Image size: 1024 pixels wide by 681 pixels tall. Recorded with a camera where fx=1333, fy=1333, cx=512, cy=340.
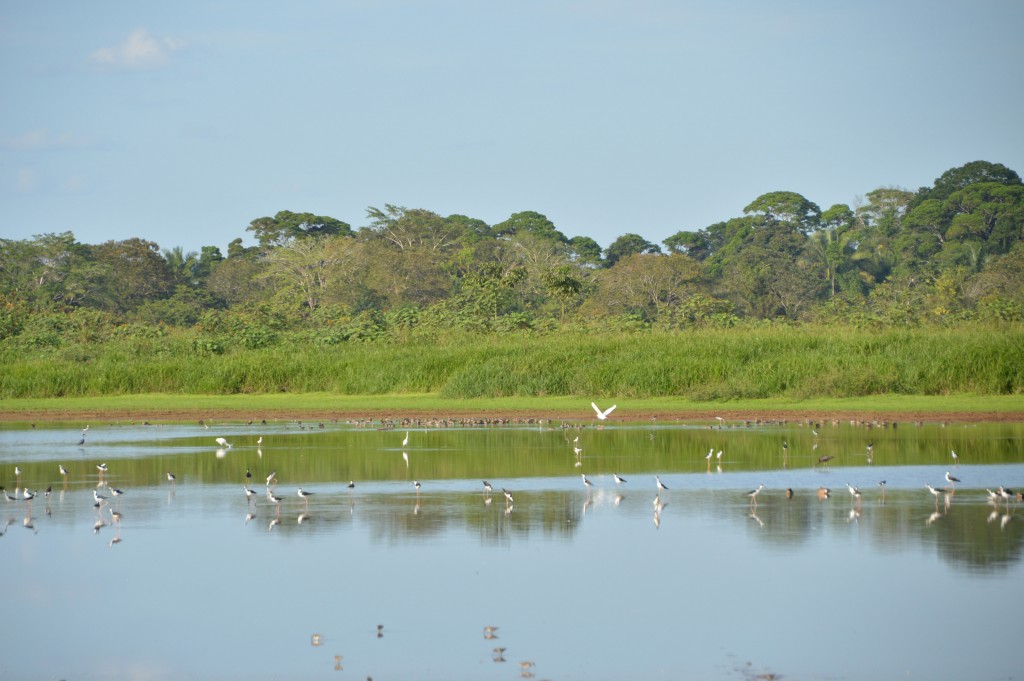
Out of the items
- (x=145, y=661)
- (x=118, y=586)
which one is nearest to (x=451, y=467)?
(x=118, y=586)

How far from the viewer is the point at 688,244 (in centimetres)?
9406

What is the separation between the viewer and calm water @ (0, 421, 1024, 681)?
30.7ft

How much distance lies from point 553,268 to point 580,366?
33.6 m

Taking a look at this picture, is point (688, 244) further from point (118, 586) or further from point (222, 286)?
point (118, 586)

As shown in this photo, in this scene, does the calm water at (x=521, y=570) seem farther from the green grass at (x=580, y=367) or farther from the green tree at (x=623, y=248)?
the green tree at (x=623, y=248)

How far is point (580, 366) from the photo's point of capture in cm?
3450

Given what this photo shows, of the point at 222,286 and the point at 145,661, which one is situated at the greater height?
the point at 222,286

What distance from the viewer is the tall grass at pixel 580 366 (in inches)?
1250

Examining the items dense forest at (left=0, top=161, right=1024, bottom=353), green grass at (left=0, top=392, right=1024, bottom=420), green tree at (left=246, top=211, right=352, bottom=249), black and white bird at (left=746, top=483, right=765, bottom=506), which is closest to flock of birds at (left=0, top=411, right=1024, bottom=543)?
black and white bird at (left=746, top=483, right=765, bottom=506)

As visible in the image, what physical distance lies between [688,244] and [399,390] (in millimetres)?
60495

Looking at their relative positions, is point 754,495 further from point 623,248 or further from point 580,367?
point 623,248

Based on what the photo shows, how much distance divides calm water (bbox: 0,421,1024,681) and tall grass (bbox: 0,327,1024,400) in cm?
1085

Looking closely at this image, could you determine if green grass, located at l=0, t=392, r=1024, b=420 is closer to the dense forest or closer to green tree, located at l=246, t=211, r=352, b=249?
the dense forest

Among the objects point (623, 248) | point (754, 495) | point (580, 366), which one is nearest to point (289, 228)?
point (623, 248)
